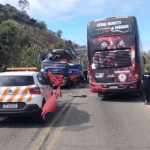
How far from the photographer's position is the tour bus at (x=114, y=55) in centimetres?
1234

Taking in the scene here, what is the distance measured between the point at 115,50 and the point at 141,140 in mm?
7121

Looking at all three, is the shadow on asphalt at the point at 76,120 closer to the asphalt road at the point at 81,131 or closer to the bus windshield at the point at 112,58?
the asphalt road at the point at 81,131

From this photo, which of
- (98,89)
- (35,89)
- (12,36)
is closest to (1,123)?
(35,89)

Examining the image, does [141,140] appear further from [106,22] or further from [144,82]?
[106,22]

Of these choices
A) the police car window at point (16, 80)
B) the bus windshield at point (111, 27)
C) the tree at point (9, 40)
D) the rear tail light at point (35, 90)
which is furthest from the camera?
the tree at point (9, 40)

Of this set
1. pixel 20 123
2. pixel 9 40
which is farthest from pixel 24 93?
pixel 9 40

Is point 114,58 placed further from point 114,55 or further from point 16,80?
point 16,80

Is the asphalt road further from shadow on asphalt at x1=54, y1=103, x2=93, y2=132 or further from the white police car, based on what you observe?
the white police car

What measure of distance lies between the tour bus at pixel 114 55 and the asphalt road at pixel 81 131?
2.76 metres

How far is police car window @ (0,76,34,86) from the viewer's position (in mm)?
7678

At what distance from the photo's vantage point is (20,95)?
295 inches

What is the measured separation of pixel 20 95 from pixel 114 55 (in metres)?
6.46

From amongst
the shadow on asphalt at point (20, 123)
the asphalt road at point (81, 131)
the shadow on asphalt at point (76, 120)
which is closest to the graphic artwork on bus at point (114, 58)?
the asphalt road at point (81, 131)

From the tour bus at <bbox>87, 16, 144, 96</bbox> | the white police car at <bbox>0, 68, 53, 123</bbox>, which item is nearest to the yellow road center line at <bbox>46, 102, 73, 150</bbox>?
the white police car at <bbox>0, 68, 53, 123</bbox>
